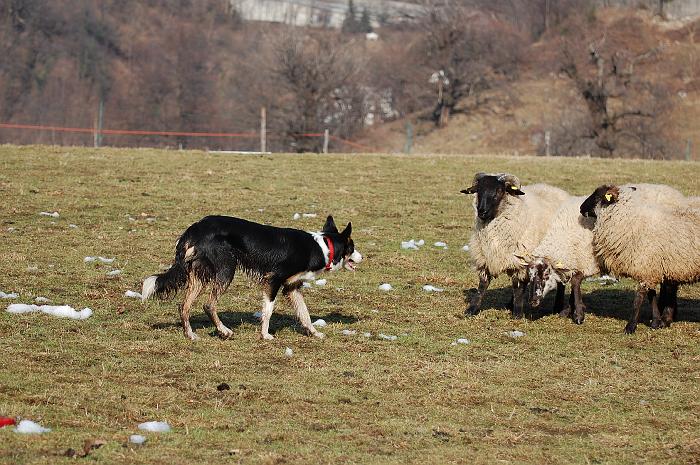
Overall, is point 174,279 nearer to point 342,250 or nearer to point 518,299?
point 342,250

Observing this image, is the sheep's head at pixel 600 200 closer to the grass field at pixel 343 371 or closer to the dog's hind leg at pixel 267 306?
the grass field at pixel 343 371

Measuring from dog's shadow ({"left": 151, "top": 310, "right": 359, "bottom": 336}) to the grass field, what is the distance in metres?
0.04

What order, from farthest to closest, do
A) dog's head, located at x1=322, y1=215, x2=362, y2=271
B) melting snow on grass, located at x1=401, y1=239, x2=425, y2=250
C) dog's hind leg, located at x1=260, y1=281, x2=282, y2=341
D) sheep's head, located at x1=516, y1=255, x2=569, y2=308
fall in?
melting snow on grass, located at x1=401, y1=239, x2=425, y2=250 < sheep's head, located at x1=516, y1=255, x2=569, y2=308 < dog's head, located at x1=322, y1=215, x2=362, y2=271 < dog's hind leg, located at x1=260, y1=281, x2=282, y2=341

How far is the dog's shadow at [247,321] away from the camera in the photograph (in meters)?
11.6

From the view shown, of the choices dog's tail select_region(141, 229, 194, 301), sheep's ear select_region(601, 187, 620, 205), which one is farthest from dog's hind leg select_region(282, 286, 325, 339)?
sheep's ear select_region(601, 187, 620, 205)

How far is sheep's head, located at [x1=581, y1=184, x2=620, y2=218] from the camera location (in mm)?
12945

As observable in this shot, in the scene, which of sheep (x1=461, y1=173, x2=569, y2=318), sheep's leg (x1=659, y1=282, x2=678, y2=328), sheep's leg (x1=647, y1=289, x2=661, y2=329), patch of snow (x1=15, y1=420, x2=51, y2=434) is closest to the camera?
patch of snow (x1=15, y1=420, x2=51, y2=434)

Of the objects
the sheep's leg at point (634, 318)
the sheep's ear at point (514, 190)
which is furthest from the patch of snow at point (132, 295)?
the sheep's leg at point (634, 318)

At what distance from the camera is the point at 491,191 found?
527 inches

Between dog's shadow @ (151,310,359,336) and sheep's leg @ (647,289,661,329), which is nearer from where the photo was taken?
dog's shadow @ (151,310,359,336)

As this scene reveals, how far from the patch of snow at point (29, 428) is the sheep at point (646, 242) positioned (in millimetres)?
7767

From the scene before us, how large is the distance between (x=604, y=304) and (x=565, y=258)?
1606 millimetres

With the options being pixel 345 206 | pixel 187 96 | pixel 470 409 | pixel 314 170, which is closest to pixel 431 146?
pixel 187 96

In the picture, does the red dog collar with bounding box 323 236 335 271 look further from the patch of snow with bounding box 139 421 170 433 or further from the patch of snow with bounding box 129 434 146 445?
the patch of snow with bounding box 129 434 146 445
